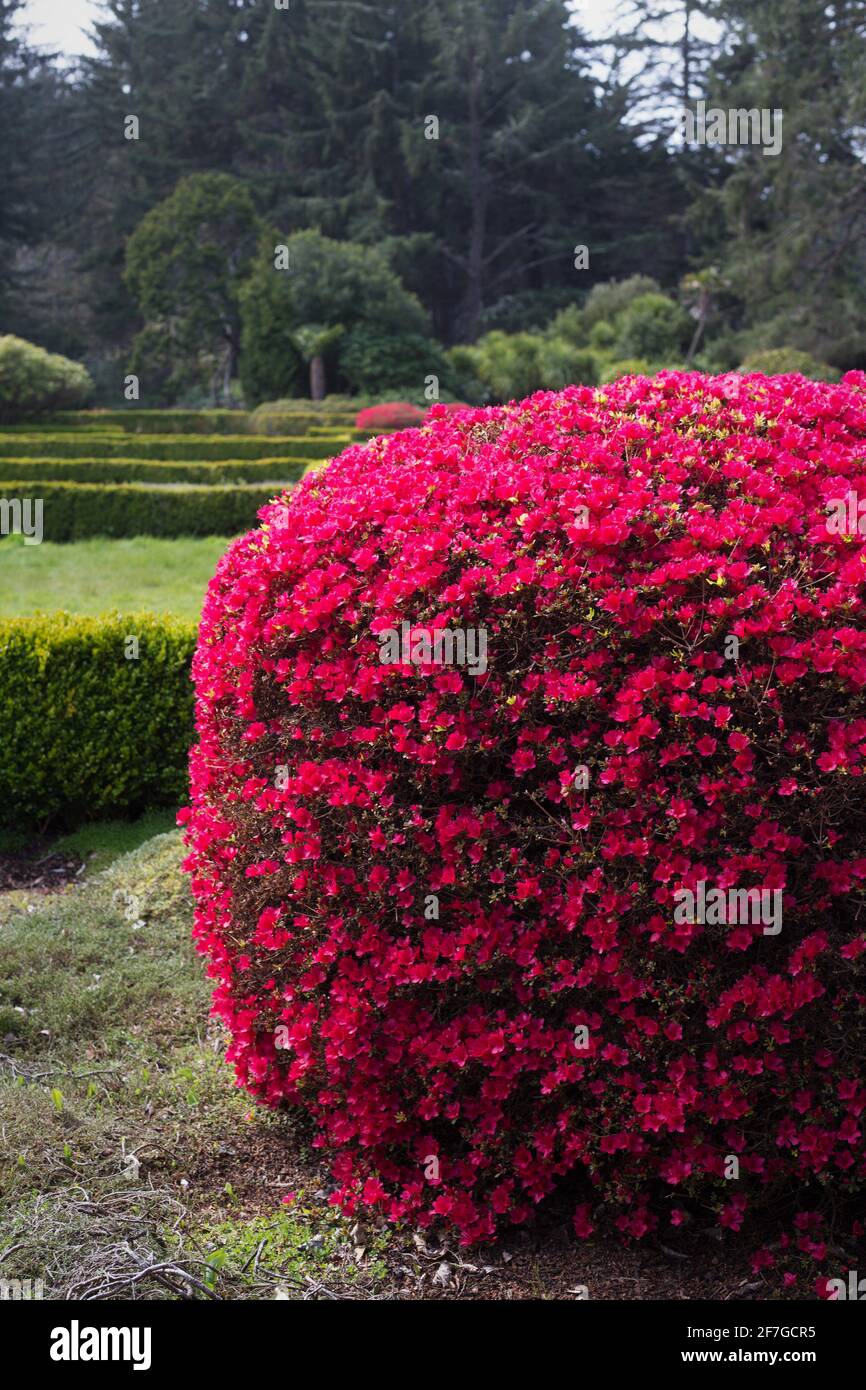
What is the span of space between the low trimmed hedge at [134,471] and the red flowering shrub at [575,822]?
1226cm

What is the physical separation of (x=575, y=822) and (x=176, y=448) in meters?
16.8

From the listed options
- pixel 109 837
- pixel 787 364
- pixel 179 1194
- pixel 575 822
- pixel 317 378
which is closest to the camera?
pixel 575 822

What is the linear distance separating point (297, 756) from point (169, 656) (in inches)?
137

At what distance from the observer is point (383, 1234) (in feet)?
9.46

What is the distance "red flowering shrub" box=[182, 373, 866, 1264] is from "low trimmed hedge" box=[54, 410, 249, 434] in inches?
962

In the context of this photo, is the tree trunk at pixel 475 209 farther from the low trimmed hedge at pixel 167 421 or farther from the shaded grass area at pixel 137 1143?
the shaded grass area at pixel 137 1143

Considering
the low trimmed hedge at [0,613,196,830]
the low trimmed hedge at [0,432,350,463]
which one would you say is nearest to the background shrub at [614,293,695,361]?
the low trimmed hedge at [0,432,350,463]

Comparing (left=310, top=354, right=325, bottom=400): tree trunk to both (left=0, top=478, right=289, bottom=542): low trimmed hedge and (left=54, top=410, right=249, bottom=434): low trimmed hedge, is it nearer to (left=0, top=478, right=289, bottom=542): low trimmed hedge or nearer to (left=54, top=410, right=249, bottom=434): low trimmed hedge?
(left=54, top=410, right=249, bottom=434): low trimmed hedge

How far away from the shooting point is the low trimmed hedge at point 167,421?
86.4ft

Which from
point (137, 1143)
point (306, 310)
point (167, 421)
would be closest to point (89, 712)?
point (137, 1143)

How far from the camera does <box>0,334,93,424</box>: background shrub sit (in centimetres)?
2484

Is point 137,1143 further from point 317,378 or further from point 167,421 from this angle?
point 317,378

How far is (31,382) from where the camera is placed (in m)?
25.4

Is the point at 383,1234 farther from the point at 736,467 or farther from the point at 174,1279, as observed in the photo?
the point at 736,467
